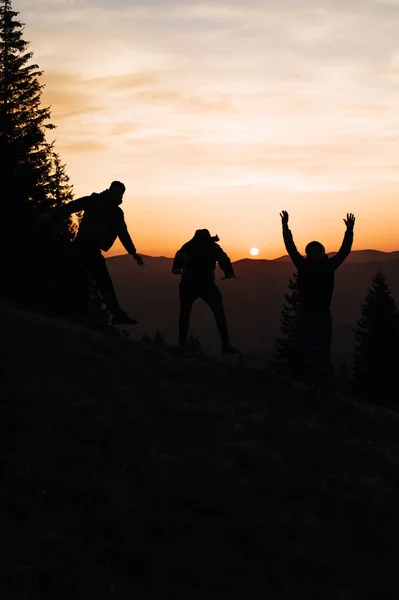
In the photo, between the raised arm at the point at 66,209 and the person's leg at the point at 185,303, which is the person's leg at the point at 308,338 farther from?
the raised arm at the point at 66,209

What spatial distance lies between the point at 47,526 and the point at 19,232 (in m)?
30.4

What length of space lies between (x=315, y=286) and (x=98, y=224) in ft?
13.0

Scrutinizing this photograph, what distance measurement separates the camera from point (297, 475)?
850 cm

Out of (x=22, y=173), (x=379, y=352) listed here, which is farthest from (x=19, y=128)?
(x=379, y=352)

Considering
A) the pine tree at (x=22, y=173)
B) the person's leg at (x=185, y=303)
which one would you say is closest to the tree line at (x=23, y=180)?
the pine tree at (x=22, y=173)

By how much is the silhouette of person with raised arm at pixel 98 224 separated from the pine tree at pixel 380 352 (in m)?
39.4

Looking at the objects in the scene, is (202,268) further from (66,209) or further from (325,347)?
(325,347)

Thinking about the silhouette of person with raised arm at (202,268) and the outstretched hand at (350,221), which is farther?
the silhouette of person with raised arm at (202,268)

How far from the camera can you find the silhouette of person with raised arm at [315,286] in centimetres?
1148

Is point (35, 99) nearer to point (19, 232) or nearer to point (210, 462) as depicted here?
point (19, 232)

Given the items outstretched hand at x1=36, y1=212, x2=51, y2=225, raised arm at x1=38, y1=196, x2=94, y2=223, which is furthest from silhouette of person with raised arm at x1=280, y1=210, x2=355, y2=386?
outstretched hand at x1=36, y1=212, x2=51, y2=225

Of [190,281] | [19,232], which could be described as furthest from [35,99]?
[190,281]

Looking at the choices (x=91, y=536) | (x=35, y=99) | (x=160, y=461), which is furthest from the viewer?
(x=35, y=99)

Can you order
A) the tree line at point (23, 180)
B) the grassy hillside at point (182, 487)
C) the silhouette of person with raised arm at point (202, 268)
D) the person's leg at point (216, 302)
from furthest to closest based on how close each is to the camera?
the tree line at point (23, 180) < the person's leg at point (216, 302) < the silhouette of person with raised arm at point (202, 268) < the grassy hillside at point (182, 487)
